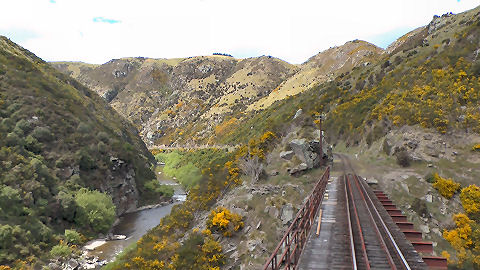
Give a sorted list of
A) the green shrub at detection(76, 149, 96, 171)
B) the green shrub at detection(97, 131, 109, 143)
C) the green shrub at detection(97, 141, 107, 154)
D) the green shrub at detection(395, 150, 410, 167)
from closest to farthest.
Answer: the green shrub at detection(395, 150, 410, 167) → the green shrub at detection(76, 149, 96, 171) → the green shrub at detection(97, 141, 107, 154) → the green shrub at detection(97, 131, 109, 143)

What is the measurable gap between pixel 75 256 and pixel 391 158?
39885 millimetres

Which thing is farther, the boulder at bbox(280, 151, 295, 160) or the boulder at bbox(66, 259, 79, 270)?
the boulder at bbox(66, 259, 79, 270)

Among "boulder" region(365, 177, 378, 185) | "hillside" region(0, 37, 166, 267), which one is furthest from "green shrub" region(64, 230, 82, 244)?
"boulder" region(365, 177, 378, 185)

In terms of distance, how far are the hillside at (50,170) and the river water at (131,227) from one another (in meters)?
3.18

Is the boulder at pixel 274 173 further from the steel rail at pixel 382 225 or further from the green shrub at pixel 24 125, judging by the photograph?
the green shrub at pixel 24 125

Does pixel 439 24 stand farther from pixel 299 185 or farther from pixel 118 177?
pixel 118 177

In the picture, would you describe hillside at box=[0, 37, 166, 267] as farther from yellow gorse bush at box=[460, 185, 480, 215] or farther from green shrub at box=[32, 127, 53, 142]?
yellow gorse bush at box=[460, 185, 480, 215]

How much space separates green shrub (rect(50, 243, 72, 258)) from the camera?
33562 mm

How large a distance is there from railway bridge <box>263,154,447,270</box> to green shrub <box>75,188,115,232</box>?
120 feet

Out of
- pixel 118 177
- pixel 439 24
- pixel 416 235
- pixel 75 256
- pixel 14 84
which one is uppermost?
pixel 439 24

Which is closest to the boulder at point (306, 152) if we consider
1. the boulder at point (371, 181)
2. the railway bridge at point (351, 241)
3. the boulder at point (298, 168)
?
the boulder at point (298, 168)

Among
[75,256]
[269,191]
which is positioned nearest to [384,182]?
[269,191]

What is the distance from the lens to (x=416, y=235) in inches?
592

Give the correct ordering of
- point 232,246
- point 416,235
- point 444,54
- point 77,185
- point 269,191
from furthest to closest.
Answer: point 77,185 → point 444,54 → point 269,191 → point 232,246 → point 416,235
